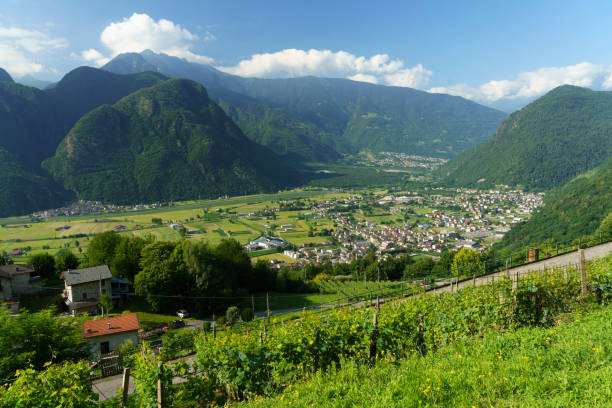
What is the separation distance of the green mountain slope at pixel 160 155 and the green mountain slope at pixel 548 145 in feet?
330

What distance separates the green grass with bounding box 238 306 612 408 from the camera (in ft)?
11.9

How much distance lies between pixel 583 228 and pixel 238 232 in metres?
65.6

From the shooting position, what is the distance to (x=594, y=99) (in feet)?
544

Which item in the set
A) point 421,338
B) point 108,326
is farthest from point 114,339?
A: point 421,338

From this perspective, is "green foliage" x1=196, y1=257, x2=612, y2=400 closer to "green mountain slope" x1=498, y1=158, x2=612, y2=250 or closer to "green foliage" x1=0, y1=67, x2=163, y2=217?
"green mountain slope" x1=498, y1=158, x2=612, y2=250

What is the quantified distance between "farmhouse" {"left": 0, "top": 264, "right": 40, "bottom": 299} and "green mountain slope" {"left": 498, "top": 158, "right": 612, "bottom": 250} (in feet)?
194

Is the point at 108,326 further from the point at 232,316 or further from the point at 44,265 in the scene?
the point at 44,265

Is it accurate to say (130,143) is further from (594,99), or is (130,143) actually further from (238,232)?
(594,99)

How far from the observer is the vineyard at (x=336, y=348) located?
210 inches

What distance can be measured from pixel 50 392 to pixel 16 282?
3258cm

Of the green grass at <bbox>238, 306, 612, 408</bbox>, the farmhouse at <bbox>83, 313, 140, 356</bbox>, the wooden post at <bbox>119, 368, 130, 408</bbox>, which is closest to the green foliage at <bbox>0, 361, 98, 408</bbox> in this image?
the wooden post at <bbox>119, 368, 130, 408</bbox>

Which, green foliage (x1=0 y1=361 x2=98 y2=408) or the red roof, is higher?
green foliage (x1=0 y1=361 x2=98 y2=408)

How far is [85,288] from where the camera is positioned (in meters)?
28.5

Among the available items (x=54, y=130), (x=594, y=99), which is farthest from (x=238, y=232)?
(x=594, y=99)
